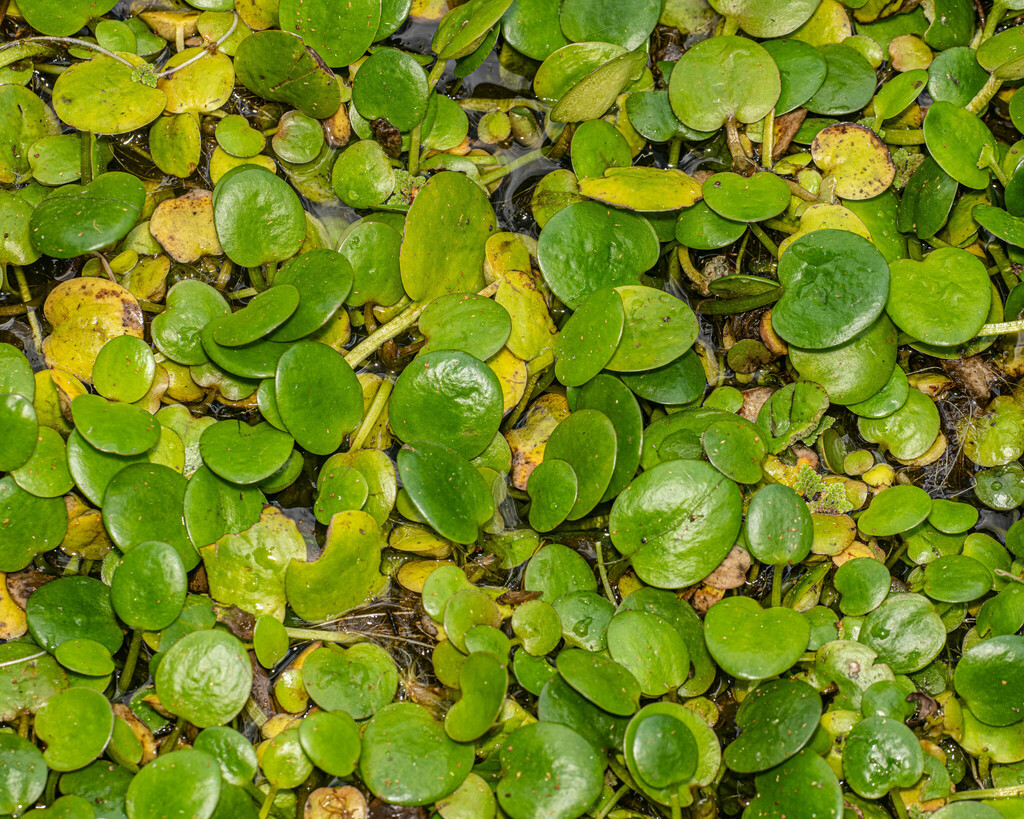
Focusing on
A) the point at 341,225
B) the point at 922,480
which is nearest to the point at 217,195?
the point at 341,225

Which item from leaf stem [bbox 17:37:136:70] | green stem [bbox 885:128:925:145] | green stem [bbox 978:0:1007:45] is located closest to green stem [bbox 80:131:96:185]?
leaf stem [bbox 17:37:136:70]

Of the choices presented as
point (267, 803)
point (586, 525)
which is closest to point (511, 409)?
point (586, 525)

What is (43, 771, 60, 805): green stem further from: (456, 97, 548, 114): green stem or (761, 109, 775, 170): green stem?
(761, 109, 775, 170): green stem

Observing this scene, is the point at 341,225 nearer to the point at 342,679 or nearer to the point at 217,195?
the point at 217,195

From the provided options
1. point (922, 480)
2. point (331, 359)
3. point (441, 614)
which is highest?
point (331, 359)

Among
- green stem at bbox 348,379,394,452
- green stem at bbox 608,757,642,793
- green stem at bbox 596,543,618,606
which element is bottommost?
green stem at bbox 608,757,642,793

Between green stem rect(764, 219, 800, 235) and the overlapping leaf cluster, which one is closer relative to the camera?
the overlapping leaf cluster

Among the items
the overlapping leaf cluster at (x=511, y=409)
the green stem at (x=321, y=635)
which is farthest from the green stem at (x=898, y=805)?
the green stem at (x=321, y=635)
